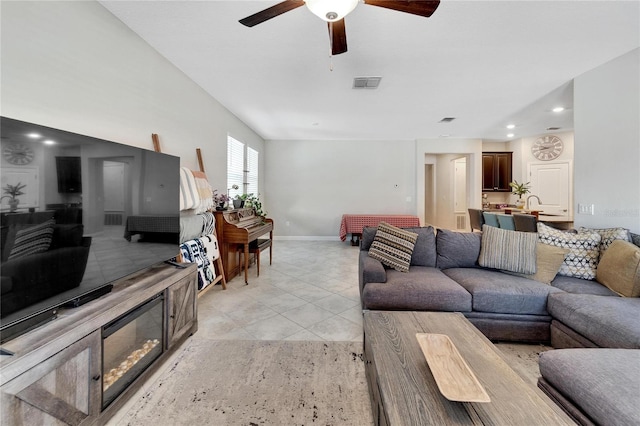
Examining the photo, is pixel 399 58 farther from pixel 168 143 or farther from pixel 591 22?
pixel 168 143

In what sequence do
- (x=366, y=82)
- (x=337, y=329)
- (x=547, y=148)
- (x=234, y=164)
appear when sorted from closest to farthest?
(x=337, y=329) < (x=366, y=82) < (x=234, y=164) < (x=547, y=148)

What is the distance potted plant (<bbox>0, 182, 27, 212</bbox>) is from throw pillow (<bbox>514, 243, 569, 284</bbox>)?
350cm

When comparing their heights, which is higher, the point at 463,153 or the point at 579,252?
the point at 463,153

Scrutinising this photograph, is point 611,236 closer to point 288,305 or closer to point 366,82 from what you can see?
point 366,82

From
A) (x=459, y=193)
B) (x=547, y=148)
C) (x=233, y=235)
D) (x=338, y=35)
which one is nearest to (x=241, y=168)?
(x=233, y=235)

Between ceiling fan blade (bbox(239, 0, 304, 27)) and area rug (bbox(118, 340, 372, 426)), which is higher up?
ceiling fan blade (bbox(239, 0, 304, 27))

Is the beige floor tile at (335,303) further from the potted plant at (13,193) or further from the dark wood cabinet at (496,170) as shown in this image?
the dark wood cabinet at (496,170)

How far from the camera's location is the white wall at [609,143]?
98.5 inches

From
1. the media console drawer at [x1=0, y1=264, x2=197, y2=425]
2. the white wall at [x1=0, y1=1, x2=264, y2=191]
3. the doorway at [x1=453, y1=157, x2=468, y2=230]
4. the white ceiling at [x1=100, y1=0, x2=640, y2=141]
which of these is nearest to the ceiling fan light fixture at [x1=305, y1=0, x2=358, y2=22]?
the white ceiling at [x1=100, y1=0, x2=640, y2=141]

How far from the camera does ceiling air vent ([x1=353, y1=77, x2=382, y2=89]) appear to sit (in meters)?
3.06

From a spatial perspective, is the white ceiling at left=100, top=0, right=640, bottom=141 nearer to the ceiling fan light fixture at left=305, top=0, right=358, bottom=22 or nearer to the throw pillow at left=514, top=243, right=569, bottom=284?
the ceiling fan light fixture at left=305, top=0, right=358, bottom=22

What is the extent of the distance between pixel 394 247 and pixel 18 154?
8.70 feet

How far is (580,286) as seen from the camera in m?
2.17

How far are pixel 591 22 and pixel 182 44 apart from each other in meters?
3.45
